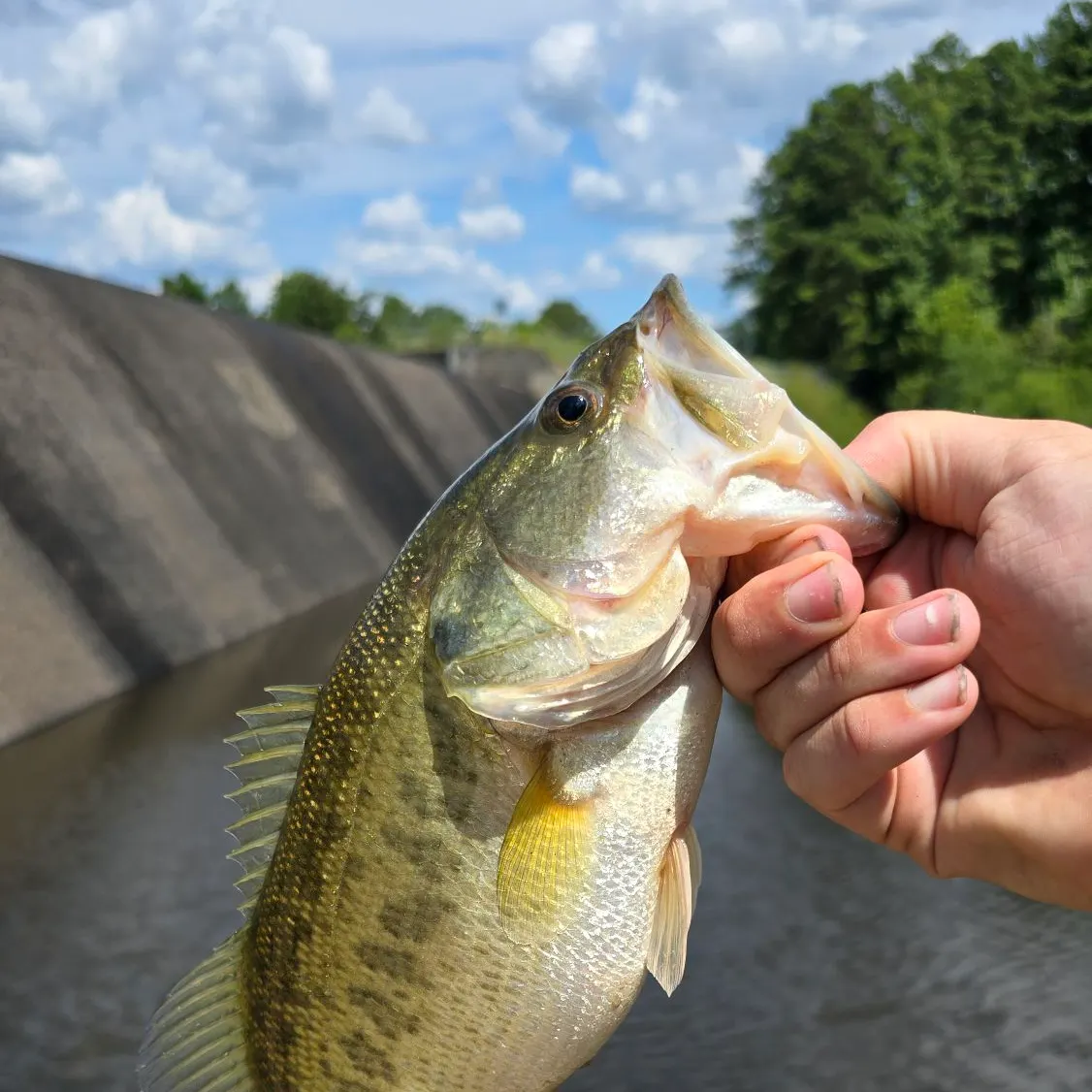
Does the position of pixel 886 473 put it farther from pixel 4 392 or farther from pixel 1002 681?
pixel 4 392

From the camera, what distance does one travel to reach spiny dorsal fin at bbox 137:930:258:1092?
107 inches

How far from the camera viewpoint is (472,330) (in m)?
60.8

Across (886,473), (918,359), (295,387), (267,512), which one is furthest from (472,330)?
(886,473)

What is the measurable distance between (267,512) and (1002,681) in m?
12.4

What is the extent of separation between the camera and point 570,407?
2.58 metres

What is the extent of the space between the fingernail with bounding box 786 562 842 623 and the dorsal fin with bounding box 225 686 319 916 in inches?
46.5

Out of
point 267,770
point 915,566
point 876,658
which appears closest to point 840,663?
point 876,658

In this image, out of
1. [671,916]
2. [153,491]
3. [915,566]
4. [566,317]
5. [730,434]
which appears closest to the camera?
[730,434]

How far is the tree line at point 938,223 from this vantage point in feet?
128

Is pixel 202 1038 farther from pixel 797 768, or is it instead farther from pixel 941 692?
pixel 941 692

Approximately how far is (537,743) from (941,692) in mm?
918

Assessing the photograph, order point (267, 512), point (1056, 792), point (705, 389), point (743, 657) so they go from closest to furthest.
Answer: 1. point (705, 389)
2. point (743, 657)
3. point (1056, 792)
4. point (267, 512)

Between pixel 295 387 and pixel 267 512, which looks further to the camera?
pixel 295 387

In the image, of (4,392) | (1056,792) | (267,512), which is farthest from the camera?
(267,512)
